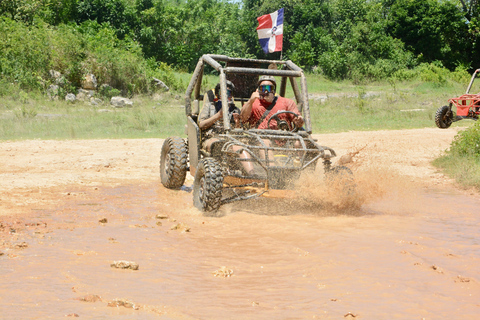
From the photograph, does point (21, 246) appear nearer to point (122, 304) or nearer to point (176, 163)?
point (122, 304)

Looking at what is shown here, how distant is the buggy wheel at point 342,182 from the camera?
6645 mm

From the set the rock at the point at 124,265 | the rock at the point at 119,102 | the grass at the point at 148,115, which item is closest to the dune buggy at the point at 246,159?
the rock at the point at 124,265

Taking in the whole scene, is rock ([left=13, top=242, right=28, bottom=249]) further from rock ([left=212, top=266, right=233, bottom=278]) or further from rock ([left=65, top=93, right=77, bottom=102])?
rock ([left=65, top=93, right=77, bottom=102])

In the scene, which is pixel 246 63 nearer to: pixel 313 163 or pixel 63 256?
pixel 313 163

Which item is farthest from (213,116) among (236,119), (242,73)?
(242,73)

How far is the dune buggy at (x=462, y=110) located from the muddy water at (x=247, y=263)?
32.5 ft

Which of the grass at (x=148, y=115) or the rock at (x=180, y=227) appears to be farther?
the grass at (x=148, y=115)

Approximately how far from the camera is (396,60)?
37.2 metres

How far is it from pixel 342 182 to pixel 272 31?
14.6 feet

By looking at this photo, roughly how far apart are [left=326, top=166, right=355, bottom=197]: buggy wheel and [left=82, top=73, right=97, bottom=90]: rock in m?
19.5

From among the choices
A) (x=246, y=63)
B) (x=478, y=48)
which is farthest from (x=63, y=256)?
(x=478, y=48)

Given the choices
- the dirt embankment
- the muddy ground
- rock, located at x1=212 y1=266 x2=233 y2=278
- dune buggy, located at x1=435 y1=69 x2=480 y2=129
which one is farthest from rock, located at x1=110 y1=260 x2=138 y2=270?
dune buggy, located at x1=435 y1=69 x2=480 y2=129

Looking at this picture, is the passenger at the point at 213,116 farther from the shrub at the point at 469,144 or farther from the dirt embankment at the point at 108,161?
the shrub at the point at 469,144

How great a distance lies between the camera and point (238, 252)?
511 centimetres
